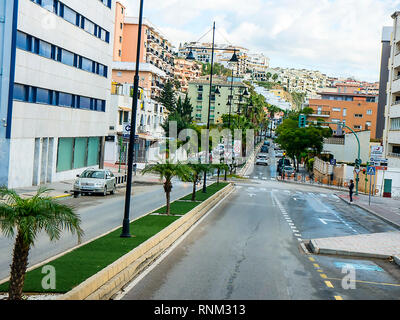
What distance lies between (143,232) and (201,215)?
8798 millimetres

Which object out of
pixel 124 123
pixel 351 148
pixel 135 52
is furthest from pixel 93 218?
pixel 135 52

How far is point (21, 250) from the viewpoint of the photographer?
8836mm

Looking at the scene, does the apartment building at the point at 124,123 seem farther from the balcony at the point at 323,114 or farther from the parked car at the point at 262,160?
the balcony at the point at 323,114

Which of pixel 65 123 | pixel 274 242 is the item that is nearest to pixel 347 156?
pixel 65 123

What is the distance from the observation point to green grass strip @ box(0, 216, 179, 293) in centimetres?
1044

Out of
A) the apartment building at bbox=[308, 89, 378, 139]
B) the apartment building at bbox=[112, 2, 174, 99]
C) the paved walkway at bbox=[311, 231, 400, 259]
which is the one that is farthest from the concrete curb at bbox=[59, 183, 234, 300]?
the apartment building at bbox=[308, 89, 378, 139]

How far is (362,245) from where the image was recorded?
19.3 m

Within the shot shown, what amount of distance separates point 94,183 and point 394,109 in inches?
1335

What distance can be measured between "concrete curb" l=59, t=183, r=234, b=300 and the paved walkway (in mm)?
5069

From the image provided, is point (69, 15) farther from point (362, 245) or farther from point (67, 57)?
point (362, 245)

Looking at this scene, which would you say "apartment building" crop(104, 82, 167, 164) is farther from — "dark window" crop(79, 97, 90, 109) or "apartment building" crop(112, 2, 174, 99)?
"dark window" crop(79, 97, 90, 109)

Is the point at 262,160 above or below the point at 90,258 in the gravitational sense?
above

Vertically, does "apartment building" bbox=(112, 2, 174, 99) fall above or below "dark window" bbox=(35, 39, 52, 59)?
above
